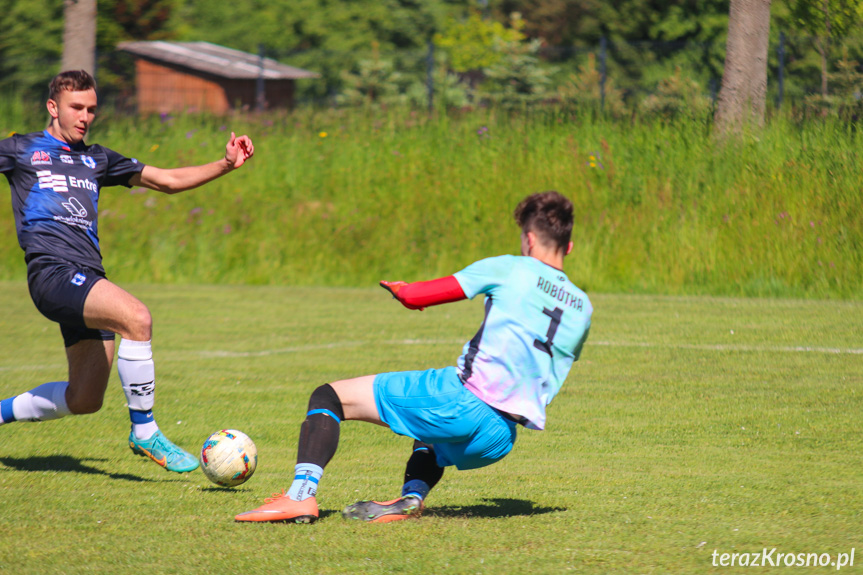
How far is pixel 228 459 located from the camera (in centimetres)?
550

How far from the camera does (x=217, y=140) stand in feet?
67.2

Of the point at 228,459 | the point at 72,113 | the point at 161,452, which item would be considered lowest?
the point at 161,452

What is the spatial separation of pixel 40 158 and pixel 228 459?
6.53ft

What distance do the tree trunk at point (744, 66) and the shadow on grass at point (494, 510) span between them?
13.6 meters

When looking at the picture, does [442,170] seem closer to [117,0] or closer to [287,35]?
[117,0]

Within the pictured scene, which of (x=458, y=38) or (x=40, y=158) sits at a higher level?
(x=458, y=38)

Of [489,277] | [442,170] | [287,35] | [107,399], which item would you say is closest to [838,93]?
[442,170]

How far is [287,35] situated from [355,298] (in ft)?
148

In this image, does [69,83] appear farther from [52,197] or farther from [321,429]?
[321,429]

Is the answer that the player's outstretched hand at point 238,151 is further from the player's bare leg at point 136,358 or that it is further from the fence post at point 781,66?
the fence post at point 781,66

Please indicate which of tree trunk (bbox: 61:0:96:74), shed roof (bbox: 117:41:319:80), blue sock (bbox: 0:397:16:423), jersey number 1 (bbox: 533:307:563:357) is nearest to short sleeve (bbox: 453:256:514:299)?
jersey number 1 (bbox: 533:307:563:357)

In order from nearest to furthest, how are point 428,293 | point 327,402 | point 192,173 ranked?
point 428,293
point 327,402
point 192,173

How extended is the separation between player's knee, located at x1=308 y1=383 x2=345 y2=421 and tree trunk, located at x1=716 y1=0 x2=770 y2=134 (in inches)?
559

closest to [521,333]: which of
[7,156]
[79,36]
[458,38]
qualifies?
[7,156]
